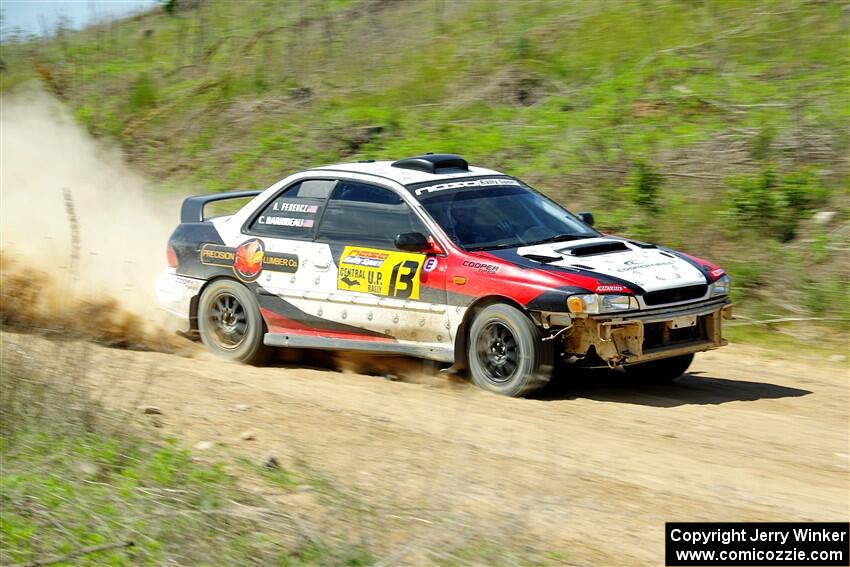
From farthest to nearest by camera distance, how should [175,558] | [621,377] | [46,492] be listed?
[621,377] < [46,492] < [175,558]

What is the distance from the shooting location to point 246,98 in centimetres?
2014

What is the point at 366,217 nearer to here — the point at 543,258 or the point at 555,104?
the point at 543,258

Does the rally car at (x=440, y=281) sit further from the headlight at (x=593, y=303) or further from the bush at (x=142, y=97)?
the bush at (x=142, y=97)

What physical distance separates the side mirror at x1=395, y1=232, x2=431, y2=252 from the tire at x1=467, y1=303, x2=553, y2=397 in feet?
2.27

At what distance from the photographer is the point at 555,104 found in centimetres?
1627

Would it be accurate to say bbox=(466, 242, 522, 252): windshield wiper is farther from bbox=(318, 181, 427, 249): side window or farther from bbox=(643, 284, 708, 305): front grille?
bbox=(643, 284, 708, 305): front grille

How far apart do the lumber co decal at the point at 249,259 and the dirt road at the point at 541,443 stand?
0.83m

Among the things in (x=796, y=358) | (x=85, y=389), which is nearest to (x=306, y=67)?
(x=796, y=358)

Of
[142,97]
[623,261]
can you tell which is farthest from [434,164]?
[142,97]

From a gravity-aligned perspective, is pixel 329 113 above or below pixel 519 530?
above

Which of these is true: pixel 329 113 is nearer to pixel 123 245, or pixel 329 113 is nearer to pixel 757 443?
pixel 123 245

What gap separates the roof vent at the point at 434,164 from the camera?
9.10 metres

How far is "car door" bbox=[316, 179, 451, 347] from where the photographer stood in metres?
8.38

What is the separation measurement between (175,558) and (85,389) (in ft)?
7.89
